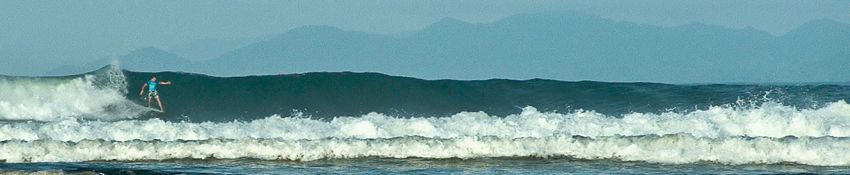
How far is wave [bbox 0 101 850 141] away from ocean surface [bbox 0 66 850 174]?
0.03 meters

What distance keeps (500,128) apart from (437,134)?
0.98 m

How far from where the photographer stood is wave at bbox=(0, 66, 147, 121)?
29.3m

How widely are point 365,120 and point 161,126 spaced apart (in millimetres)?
3274

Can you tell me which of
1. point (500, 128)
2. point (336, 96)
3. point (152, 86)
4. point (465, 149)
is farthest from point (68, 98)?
point (465, 149)

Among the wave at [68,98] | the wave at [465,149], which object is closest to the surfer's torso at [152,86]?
the wave at [68,98]

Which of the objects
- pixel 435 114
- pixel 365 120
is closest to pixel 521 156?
pixel 365 120

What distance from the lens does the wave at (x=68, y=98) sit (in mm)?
29328

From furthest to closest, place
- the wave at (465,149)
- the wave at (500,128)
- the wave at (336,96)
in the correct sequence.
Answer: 1. the wave at (336,96)
2. the wave at (500,128)
3. the wave at (465,149)

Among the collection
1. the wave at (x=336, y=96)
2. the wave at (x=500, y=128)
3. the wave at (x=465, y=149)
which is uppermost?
the wave at (x=336, y=96)

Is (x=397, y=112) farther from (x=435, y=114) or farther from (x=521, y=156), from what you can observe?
(x=521, y=156)

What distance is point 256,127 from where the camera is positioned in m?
20.6

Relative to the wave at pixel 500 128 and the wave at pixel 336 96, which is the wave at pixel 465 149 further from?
the wave at pixel 336 96

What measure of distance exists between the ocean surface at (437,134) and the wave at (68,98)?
0.05 m

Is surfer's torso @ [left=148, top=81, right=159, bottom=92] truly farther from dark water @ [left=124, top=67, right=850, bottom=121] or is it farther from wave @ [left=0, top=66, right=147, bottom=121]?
dark water @ [left=124, top=67, right=850, bottom=121]
